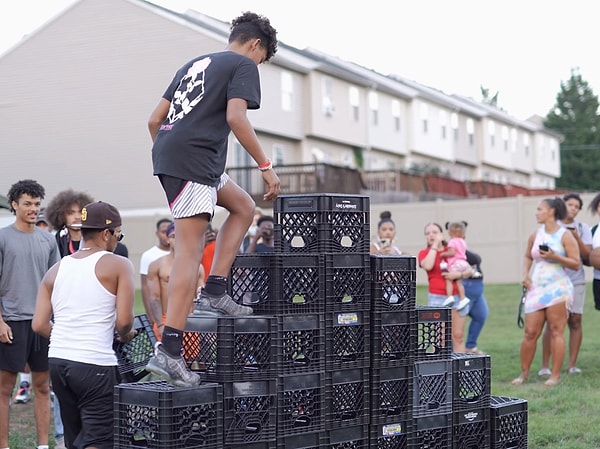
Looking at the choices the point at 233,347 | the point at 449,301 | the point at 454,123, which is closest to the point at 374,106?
the point at 454,123

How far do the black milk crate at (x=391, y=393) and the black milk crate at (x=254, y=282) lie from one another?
830mm

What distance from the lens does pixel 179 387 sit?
199 inches

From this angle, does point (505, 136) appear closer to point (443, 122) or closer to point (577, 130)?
point (443, 122)

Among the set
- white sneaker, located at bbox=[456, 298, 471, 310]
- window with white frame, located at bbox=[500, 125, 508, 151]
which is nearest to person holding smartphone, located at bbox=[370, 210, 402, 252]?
white sneaker, located at bbox=[456, 298, 471, 310]

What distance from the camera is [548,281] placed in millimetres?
10203

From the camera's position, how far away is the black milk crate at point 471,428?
6.33 m

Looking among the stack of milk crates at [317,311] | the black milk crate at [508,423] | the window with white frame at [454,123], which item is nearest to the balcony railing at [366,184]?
the window with white frame at [454,123]

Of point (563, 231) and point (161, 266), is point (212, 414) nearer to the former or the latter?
point (161, 266)

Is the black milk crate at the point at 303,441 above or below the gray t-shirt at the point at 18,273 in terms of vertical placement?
below

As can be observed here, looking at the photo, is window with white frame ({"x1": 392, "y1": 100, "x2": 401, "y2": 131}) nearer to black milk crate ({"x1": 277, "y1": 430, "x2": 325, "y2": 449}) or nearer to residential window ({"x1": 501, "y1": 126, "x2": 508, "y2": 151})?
residential window ({"x1": 501, "y1": 126, "x2": 508, "y2": 151})

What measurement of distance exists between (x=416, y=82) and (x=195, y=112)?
48.9 meters

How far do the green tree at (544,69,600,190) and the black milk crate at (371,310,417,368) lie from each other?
67806 mm

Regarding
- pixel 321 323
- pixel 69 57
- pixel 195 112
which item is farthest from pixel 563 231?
pixel 69 57

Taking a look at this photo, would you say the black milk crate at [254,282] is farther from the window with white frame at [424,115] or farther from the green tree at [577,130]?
the green tree at [577,130]
